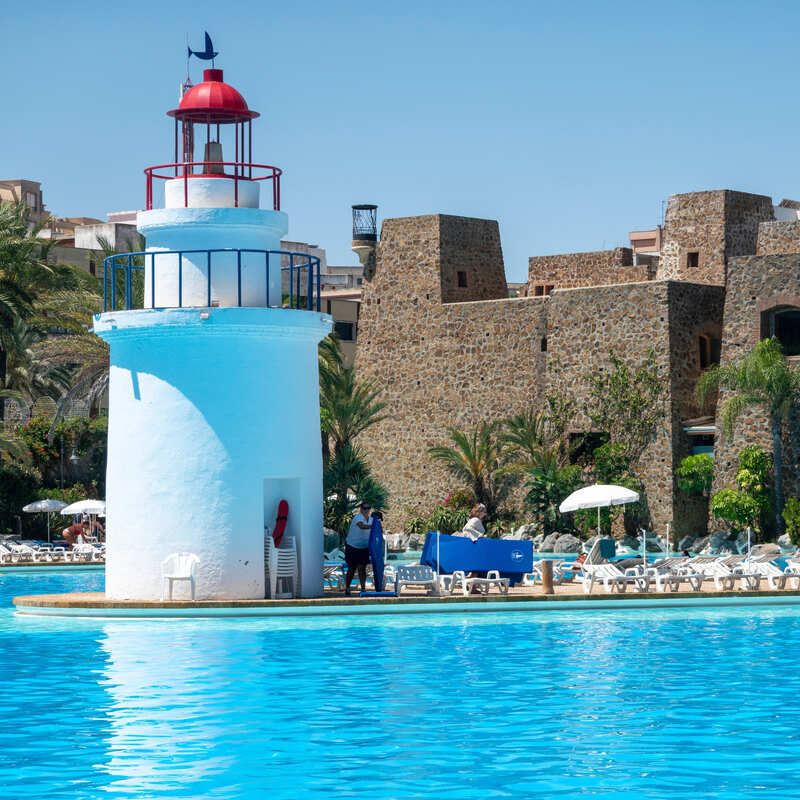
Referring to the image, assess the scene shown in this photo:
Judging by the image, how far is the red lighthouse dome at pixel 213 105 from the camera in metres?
20.5

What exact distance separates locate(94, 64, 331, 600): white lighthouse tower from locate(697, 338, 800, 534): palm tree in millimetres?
16609

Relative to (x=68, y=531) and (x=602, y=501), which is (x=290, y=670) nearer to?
(x=602, y=501)

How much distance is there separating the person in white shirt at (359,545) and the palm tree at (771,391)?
16.2 metres

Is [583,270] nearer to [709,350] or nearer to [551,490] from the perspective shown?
[709,350]

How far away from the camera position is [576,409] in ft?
131

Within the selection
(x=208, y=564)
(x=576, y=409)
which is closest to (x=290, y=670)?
(x=208, y=564)

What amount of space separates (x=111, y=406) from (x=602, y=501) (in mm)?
8635

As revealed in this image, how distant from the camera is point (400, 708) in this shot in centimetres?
1288

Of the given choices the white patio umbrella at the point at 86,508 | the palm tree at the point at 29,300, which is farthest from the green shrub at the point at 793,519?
the palm tree at the point at 29,300

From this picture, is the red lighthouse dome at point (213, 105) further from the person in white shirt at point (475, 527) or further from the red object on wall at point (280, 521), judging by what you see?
the person in white shirt at point (475, 527)

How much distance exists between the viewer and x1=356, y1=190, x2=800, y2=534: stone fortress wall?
123 ft

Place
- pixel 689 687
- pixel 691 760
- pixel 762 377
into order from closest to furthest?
pixel 691 760 < pixel 689 687 < pixel 762 377

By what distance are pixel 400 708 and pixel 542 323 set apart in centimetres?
2891

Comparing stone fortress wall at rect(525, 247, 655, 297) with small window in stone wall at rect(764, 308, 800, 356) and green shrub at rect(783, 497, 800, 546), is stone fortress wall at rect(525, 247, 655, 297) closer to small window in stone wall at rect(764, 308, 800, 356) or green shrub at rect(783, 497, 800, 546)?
small window in stone wall at rect(764, 308, 800, 356)
